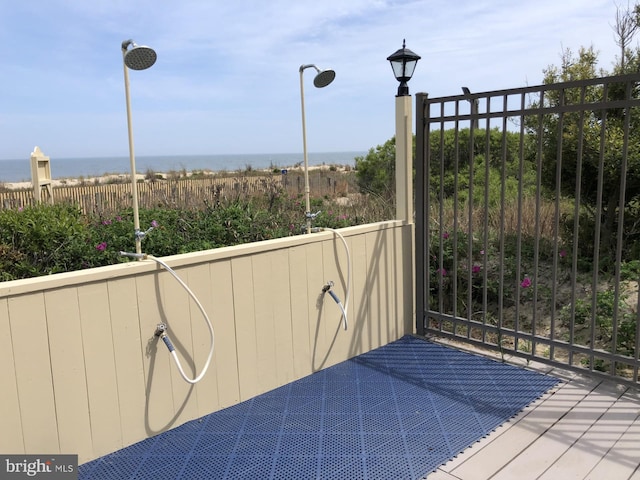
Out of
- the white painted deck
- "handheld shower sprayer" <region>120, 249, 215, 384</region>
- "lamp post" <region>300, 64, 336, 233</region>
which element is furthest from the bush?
the white painted deck

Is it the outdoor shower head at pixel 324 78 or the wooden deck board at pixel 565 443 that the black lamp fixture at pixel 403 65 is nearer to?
the outdoor shower head at pixel 324 78

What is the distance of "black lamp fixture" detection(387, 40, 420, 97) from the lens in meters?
3.47

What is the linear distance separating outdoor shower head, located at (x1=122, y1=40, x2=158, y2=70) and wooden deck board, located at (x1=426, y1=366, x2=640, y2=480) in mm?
2219

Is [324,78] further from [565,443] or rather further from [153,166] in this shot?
[153,166]

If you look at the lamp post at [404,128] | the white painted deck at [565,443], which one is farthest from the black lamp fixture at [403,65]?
the white painted deck at [565,443]

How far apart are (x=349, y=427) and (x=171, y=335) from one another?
101cm

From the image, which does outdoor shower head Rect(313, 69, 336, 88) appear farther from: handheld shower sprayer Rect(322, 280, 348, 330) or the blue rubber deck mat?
the blue rubber deck mat

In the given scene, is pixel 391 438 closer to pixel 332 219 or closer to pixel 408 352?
pixel 408 352

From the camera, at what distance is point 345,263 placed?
10.8 ft

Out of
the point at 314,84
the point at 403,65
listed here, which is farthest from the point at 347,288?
the point at 403,65

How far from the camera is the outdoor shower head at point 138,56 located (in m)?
2.17

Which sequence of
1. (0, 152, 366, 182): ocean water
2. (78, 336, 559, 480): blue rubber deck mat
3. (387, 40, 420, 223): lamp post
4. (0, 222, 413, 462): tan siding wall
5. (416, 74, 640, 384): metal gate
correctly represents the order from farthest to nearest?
1. (0, 152, 366, 182): ocean water
2. (387, 40, 420, 223): lamp post
3. (416, 74, 640, 384): metal gate
4. (78, 336, 559, 480): blue rubber deck mat
5. (0, 222, 413, 462): tan siding wall

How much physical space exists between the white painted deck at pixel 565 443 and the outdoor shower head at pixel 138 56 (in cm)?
221

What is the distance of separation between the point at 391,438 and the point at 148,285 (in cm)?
138
